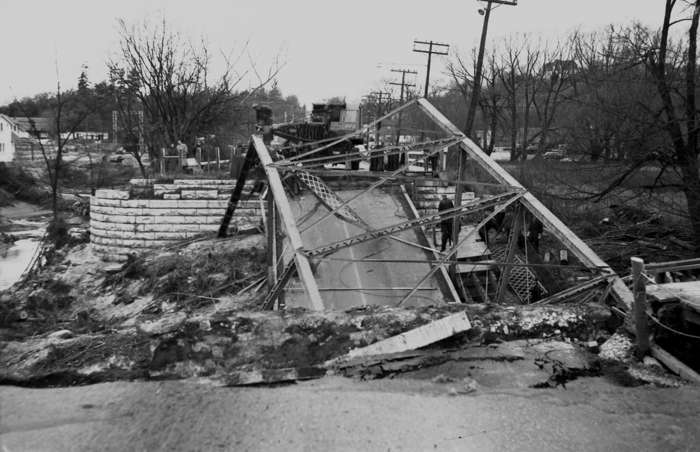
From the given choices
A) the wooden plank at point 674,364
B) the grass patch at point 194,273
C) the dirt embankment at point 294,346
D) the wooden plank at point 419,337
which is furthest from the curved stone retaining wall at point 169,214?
the wooden plank at point 674,364

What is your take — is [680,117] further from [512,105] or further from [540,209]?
[512,105]

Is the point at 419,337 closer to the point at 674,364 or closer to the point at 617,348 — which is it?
the point at 617,348

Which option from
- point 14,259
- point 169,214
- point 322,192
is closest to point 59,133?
point 14,259

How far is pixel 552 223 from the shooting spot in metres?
8.51

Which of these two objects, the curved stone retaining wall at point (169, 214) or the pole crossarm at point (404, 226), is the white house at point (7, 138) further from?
the pole crossarm at point (404, 226)

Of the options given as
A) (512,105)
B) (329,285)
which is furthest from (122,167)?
(329,285)

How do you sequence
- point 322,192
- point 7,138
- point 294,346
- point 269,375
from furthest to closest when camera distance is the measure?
point 7,138, point 322,192, point 294,346, point 269,375

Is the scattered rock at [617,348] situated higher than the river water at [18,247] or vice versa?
the scattered rock at [617,348]

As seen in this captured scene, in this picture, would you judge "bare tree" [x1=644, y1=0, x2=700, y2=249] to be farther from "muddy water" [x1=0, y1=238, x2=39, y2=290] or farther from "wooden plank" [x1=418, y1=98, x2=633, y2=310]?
"muddy water" [x1=0, y1=238, x2=39, y2=290]

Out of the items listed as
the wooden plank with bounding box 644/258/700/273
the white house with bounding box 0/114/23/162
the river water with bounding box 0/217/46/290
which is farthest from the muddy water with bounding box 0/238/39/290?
the white house with bounding box 0/114/23/162

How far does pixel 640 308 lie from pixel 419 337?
176 centimetres

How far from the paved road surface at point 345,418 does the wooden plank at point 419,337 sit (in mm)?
493

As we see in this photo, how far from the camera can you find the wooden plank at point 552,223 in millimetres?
6656

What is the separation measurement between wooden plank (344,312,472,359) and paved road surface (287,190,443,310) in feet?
18.4
